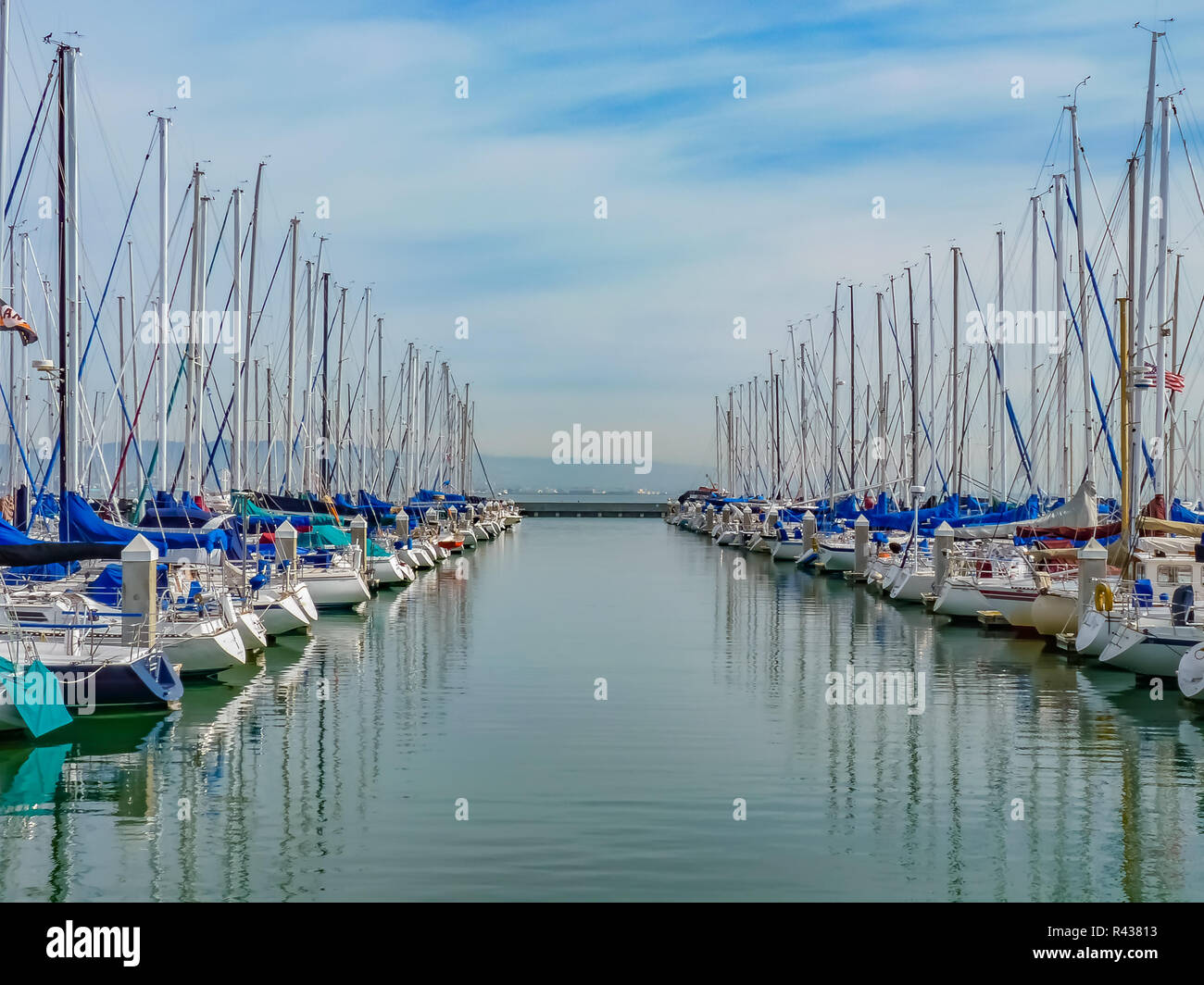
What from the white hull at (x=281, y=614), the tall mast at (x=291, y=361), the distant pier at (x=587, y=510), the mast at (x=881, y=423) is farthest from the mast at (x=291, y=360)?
the distant pier at (x=587, y=510)

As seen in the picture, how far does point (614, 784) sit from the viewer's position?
18875 millimetres

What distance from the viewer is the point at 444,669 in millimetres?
31125

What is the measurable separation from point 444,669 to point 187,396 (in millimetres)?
14947

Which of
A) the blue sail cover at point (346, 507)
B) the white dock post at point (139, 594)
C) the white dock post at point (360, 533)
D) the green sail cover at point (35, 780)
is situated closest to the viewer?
the green sail cover at point (35, 780)

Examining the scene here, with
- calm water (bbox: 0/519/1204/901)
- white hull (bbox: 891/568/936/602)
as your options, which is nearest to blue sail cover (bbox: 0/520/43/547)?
calm water (bbox: 0/519/1204/901)

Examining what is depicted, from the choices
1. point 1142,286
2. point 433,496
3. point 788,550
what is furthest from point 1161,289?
point 433,496

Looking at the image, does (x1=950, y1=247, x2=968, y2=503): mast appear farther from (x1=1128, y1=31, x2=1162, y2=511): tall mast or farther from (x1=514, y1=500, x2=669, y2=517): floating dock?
(x1=514, y1=500, x2=669, y2=517): floating dock

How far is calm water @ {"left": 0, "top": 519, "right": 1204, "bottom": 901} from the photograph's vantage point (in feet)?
47.3

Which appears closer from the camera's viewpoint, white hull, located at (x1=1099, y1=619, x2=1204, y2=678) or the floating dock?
white hull, located at (x1=1099, y1=619, x2=1204, y2=678)

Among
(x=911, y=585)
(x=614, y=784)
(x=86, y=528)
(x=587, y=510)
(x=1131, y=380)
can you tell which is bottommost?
(x=614, y=784)

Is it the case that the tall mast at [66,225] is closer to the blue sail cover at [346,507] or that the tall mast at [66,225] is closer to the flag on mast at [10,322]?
the flag on mast at [10,322]

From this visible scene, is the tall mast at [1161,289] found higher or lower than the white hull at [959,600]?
higher

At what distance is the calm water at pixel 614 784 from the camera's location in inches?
568

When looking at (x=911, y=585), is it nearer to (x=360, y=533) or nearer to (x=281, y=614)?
(x=360, y=533)
